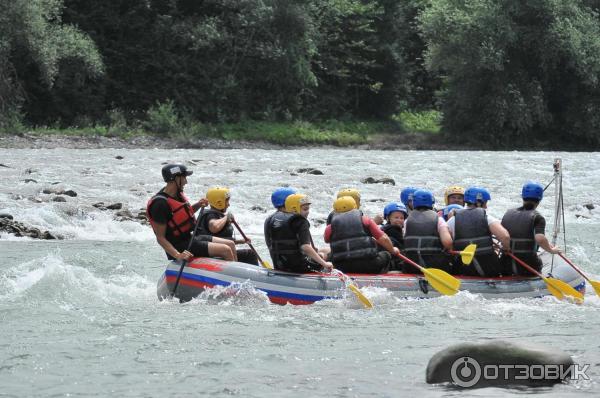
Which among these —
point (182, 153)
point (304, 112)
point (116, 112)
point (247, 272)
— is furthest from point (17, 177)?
point (304, 112)

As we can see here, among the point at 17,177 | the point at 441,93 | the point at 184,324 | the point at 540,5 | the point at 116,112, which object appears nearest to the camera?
the point at 184,324

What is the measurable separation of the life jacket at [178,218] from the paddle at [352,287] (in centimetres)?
152

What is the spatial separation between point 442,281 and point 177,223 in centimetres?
265

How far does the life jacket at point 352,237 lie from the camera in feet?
34.4

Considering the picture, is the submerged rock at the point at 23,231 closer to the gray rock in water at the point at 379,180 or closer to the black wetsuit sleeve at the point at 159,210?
the black wetsuit sleeve at the point at 159,210

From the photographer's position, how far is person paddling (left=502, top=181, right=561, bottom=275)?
10.7 metres

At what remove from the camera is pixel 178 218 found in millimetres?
10547

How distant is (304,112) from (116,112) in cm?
883

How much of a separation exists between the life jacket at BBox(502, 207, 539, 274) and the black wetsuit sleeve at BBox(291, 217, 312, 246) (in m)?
2.16

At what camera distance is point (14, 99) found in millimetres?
34656

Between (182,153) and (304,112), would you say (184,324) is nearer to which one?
(182,153)

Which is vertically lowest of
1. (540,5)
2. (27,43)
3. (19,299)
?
(19,299)

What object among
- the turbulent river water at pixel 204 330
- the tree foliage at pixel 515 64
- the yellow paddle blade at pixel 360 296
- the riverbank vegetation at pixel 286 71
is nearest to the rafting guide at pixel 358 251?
the yellow paddle blade at pixel 360 296

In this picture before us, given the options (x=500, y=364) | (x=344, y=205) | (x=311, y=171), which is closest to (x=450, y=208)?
(x=344, y=205)
